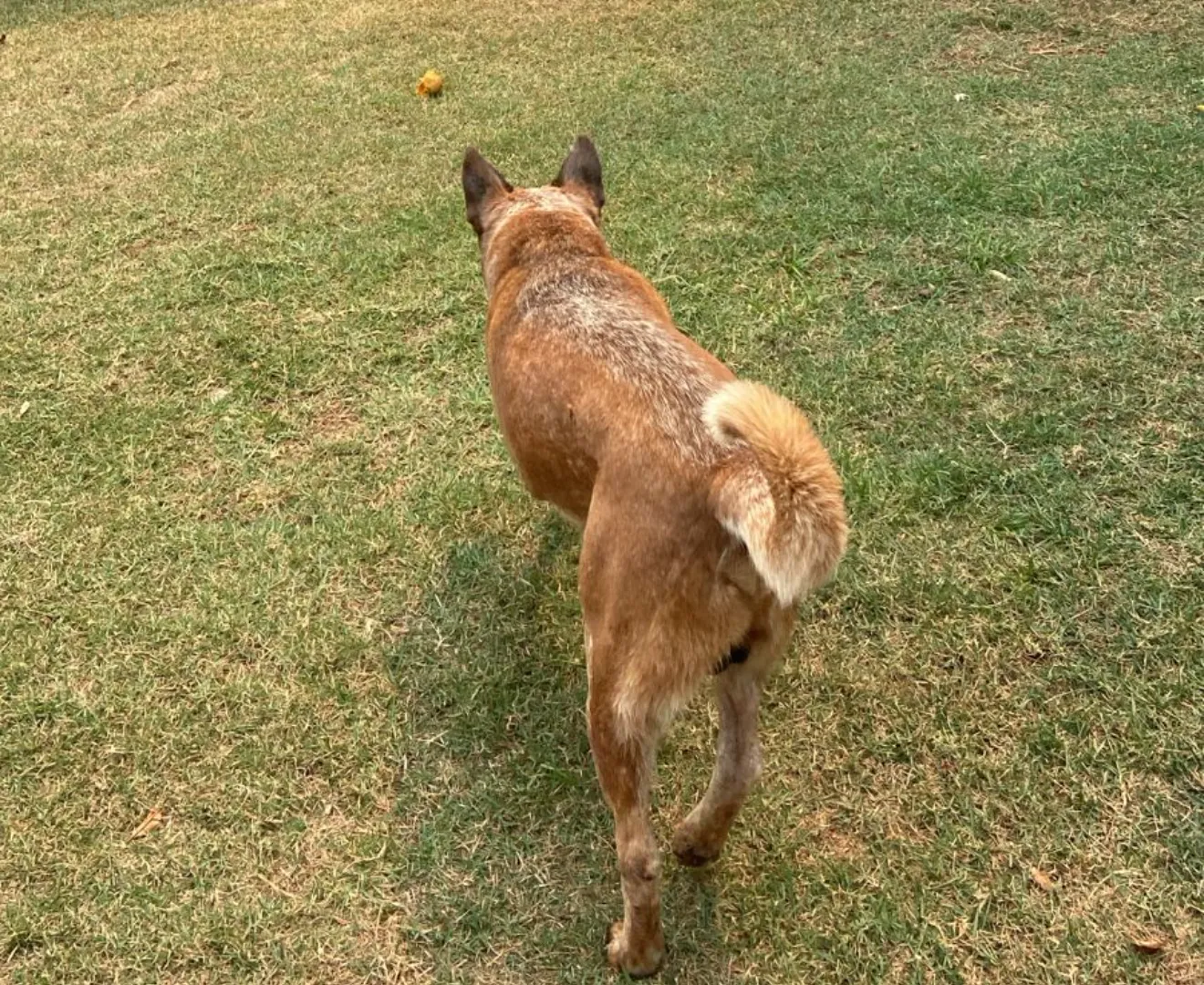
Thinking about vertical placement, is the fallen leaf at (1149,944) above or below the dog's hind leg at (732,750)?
below

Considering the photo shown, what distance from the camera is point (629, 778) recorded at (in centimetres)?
238

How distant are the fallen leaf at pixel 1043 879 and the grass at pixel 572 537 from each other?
0.03 meters

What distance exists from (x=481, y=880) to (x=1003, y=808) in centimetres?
141

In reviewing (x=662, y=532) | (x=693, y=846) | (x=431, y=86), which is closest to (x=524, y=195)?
(x=662, y=532)

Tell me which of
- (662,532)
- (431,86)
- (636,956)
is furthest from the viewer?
(431,86)

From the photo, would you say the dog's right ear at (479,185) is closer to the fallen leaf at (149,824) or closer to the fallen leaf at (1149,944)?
the fallen leaf at (149,824)

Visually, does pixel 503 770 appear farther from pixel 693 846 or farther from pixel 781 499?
pixel 781 499

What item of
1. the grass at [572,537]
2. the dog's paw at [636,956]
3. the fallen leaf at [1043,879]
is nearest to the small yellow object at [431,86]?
A: the grass at [572,537]

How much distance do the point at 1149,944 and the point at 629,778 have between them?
4.23 ft

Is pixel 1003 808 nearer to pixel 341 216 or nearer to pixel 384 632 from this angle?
pixel 384 632

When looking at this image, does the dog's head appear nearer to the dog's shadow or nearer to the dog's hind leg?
the dog's shadow

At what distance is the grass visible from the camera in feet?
8.71

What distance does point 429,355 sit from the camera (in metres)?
4.51

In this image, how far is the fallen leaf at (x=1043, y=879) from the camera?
2.56 m
